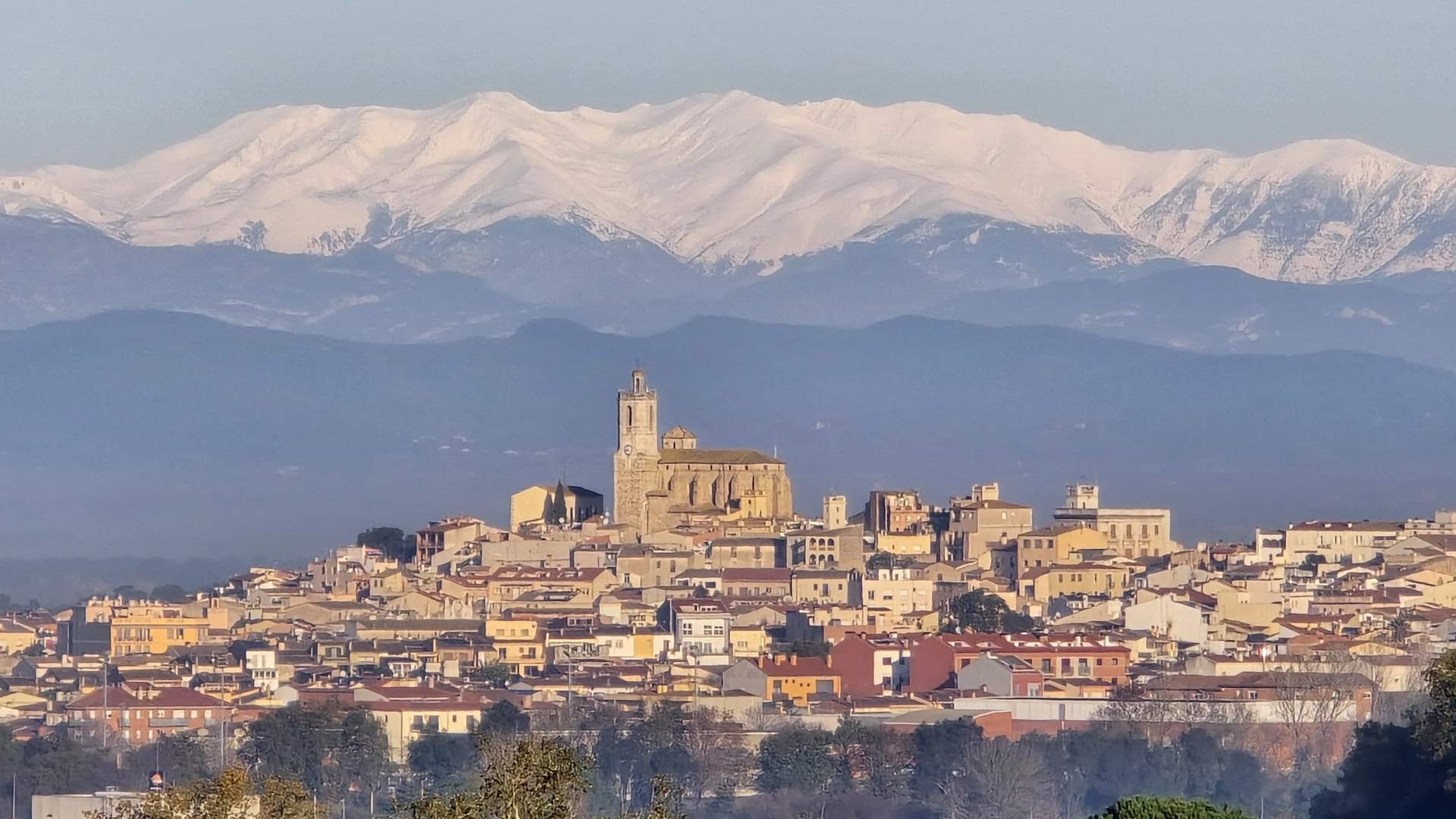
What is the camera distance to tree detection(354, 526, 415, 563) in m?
89.8

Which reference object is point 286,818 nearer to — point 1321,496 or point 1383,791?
point 1383,791

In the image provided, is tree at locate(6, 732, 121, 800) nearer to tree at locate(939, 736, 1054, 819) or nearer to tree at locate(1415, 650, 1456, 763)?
tree at locate(939, 736, 1054, 819)

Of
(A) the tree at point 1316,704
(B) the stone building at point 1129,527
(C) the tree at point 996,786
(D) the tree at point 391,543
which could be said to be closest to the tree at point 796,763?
(C) the tree at point 996,786

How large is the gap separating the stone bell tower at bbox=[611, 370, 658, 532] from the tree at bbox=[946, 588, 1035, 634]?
66.5ft

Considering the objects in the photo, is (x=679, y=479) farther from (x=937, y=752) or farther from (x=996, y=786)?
(x=996, y=786)

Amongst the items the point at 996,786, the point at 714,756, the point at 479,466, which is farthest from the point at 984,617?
the point at 479,466

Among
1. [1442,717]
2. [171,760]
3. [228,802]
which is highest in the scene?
[171,760]

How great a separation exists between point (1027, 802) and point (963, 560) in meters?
32.7

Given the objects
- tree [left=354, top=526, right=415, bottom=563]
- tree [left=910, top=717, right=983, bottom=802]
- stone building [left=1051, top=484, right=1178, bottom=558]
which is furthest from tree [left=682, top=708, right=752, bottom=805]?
tree [left=354, top=526, right=415, bottom=563]

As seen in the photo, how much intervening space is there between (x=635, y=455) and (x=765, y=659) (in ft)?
101

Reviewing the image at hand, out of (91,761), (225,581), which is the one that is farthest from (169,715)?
(225,581)

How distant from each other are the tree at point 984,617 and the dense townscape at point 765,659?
0.09m

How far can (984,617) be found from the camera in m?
70.0

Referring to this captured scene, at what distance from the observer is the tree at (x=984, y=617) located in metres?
69.5
